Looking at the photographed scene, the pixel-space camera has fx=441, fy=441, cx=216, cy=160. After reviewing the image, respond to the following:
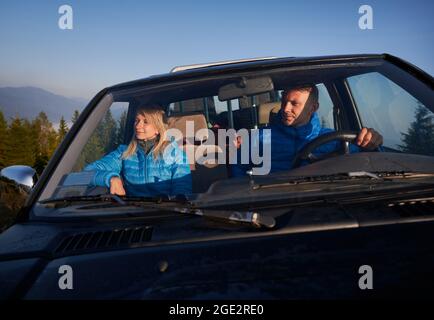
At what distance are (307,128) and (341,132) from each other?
0.27 m

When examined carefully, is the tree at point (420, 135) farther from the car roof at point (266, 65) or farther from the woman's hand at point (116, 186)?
the woman's hand at point (116, 186)

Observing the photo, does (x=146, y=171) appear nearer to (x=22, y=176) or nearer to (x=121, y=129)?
(x=121, y=129)

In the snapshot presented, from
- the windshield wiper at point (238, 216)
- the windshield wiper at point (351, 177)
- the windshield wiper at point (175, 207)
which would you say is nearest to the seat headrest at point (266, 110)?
the windshield wiper at point (351, 177)

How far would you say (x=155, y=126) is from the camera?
2.69 m

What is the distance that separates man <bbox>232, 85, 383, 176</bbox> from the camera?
240 centimetres

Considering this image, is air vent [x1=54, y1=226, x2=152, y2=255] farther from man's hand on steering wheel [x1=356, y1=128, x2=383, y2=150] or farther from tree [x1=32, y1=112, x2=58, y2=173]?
tree [x1=32, y1=112, x2=58, y2=173]

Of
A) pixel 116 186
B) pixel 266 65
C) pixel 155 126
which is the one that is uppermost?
pixel 266 65

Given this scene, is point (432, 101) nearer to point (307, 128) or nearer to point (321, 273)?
point (307, 128)

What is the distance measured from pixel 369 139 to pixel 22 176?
6.17ft

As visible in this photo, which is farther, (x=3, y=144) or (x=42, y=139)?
(x=42, y=139)

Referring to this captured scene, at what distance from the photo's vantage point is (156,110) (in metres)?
2.71

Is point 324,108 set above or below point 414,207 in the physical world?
above

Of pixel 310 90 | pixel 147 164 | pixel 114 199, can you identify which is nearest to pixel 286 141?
pixel 310 90
